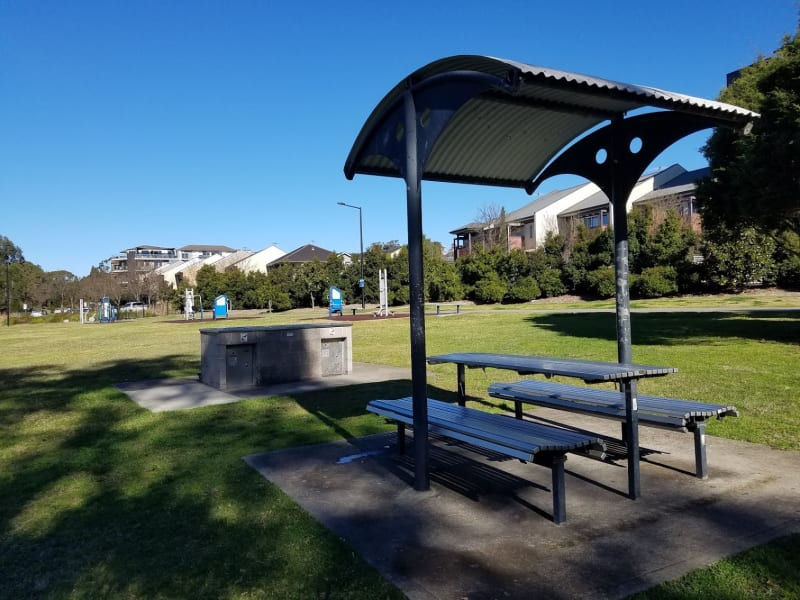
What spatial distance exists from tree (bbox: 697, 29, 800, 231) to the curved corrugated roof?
21.2ft

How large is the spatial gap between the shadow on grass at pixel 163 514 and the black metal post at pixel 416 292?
100 centimetres

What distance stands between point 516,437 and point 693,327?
16.1 m

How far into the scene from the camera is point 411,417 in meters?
5.03

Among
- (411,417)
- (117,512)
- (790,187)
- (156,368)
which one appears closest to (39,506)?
(117,512)

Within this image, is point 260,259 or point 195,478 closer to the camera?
point 195,478

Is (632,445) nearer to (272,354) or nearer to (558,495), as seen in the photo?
(558,495)

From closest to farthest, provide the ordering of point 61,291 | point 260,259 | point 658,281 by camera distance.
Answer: point 658,281, point 61,291, point 260,259

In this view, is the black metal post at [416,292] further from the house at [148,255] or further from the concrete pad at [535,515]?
the house at [148,255]

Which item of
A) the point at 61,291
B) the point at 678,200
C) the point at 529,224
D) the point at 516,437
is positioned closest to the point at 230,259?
the point at 61,291

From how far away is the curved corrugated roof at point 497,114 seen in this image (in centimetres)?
393

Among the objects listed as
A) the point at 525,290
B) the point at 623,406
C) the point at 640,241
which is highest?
the point at 640,241

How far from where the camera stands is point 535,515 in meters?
3.99

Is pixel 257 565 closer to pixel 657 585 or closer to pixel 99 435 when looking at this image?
pixel 657 585

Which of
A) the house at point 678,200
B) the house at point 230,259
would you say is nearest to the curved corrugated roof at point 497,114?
the house at point 678,200
